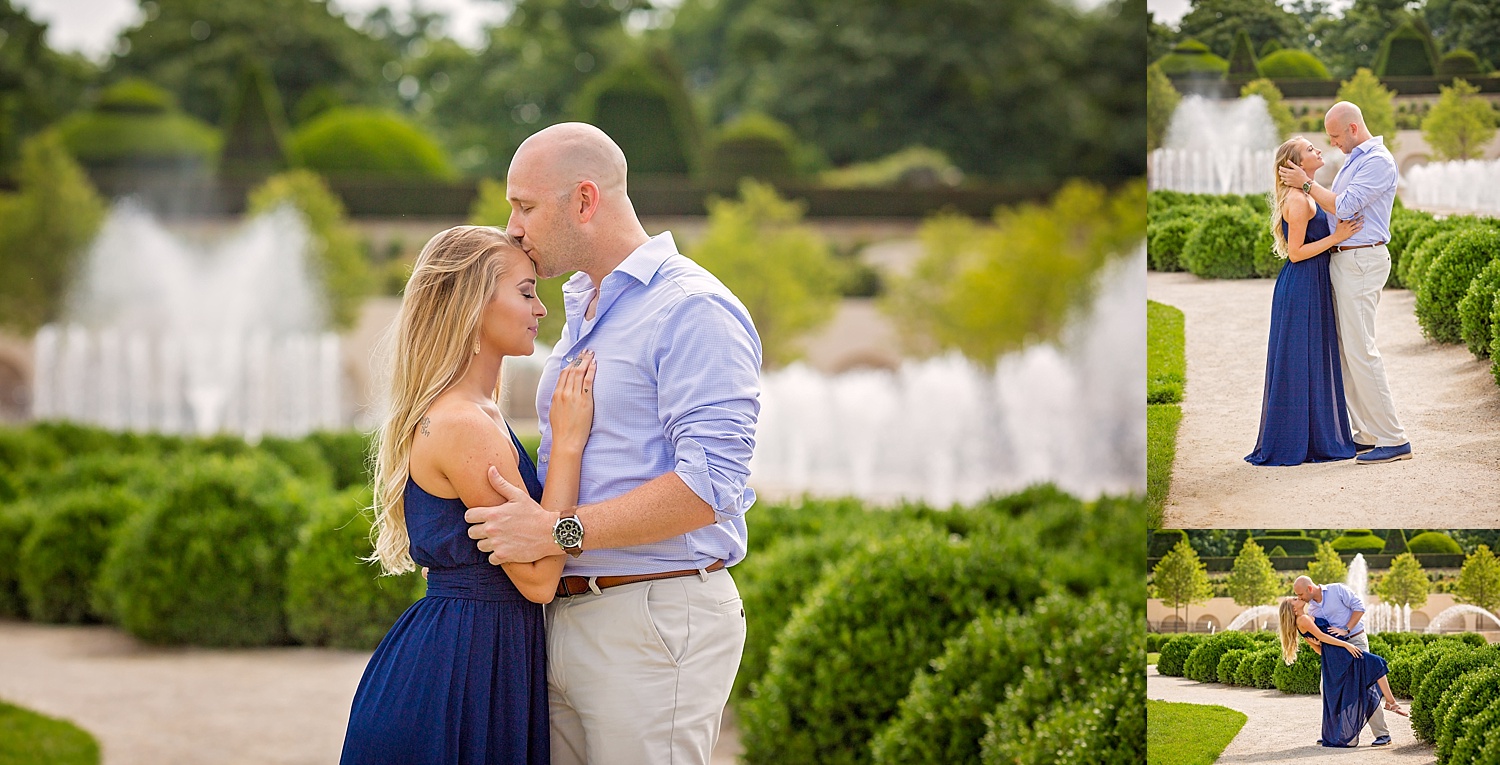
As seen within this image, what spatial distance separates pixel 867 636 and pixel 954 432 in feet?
47.8

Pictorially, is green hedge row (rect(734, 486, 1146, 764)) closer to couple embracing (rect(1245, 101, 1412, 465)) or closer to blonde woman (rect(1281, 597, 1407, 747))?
blonde woman (rect(1281, 597, 1407, 747))

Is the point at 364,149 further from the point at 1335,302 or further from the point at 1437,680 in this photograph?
the point at 1437,680

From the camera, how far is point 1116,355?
23391 mm

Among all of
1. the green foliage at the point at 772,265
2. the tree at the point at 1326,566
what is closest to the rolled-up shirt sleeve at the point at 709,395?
the tree at the point at 1326,566

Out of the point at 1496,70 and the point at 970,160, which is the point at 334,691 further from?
the point at 970,160

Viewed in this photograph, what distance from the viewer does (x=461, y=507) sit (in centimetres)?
235

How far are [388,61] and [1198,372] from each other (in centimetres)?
4066

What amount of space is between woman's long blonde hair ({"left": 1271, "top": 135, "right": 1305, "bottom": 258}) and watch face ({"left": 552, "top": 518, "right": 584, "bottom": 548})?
1.54m

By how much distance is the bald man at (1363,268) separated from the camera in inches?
106

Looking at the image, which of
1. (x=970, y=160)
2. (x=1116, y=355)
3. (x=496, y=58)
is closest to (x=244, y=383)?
(x=1116, y=355)

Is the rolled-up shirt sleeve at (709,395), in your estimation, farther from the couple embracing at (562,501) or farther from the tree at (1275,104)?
the tree at (1275,104)

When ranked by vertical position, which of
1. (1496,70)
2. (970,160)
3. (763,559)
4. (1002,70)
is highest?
(1002,70)

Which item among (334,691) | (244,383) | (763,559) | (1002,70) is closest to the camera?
(763,559)

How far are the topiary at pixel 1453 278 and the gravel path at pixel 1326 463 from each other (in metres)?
0.03
